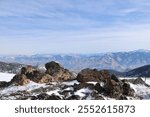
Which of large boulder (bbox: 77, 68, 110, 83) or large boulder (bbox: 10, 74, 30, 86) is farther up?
large boulder (bbox: 77, 68, 110, 83)

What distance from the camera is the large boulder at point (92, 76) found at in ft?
179

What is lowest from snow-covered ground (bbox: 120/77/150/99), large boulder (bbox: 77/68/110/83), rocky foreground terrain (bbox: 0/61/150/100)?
snow-covered ground (bbox: 120/77/150/99)

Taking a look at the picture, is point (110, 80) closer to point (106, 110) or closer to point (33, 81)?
point (33, 81)

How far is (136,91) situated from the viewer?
52469 millimetres

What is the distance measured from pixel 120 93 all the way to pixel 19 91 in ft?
49.1

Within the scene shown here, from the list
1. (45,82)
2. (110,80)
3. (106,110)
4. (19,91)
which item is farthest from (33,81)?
(106,110)

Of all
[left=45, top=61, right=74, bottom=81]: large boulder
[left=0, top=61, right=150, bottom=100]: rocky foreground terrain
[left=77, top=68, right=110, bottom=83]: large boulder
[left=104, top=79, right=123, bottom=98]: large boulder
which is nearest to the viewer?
[left=0, top=61, right=150, bottom=100]: rocky foreground terrain

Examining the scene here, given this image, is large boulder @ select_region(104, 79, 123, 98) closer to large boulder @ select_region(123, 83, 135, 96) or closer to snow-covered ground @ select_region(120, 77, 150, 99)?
large boulder @ select_region(123, 83, 135, 96)

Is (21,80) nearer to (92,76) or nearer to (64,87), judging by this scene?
(64,87)

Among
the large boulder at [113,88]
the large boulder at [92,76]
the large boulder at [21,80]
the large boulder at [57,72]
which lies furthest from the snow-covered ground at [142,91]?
the large boulder at [21,80]

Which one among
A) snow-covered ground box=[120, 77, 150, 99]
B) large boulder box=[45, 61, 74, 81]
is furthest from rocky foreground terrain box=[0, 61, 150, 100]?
snow-covered ground box=[120, 77, 150, 99]

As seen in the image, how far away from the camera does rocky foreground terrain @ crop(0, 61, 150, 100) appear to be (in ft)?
152

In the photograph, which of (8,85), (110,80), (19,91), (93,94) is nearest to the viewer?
(93,94)

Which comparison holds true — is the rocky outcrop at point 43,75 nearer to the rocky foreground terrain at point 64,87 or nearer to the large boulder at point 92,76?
the rocky foreground terrain at point 64,87
